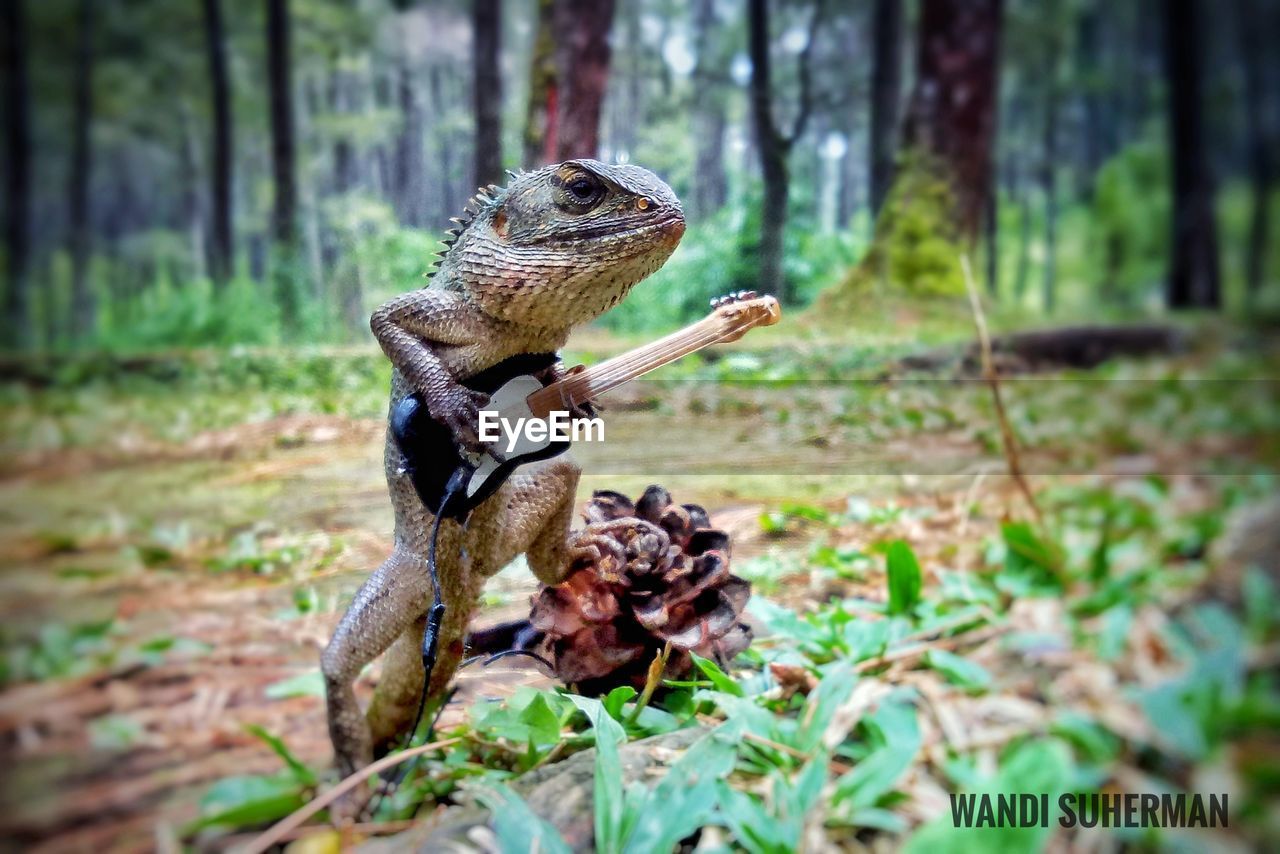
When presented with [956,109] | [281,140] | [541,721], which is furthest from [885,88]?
[541,721]

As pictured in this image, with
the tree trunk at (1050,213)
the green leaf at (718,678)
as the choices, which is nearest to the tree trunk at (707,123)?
the green leaf at (718,678)

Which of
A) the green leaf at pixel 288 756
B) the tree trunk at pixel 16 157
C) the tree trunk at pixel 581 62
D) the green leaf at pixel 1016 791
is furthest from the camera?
the tree trunk at pixel 581 62

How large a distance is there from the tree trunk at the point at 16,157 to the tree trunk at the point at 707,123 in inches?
49.1

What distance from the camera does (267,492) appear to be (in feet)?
5.24

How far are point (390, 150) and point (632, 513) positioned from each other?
1.22 m

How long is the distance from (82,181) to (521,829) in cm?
159

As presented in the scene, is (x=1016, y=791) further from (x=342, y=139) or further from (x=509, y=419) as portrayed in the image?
(x=342, y=139)

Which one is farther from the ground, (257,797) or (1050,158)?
(1050,158)

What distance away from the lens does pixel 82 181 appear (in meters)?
1.51

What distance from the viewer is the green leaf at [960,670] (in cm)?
80

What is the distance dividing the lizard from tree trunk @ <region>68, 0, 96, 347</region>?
1043 mm

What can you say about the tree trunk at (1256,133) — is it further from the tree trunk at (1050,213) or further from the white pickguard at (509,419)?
the white pickguard at (509,419)

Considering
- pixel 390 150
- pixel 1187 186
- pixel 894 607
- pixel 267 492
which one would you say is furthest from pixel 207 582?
pixel 1187 186

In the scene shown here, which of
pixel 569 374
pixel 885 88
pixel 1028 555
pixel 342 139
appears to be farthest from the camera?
pixel 885 88
